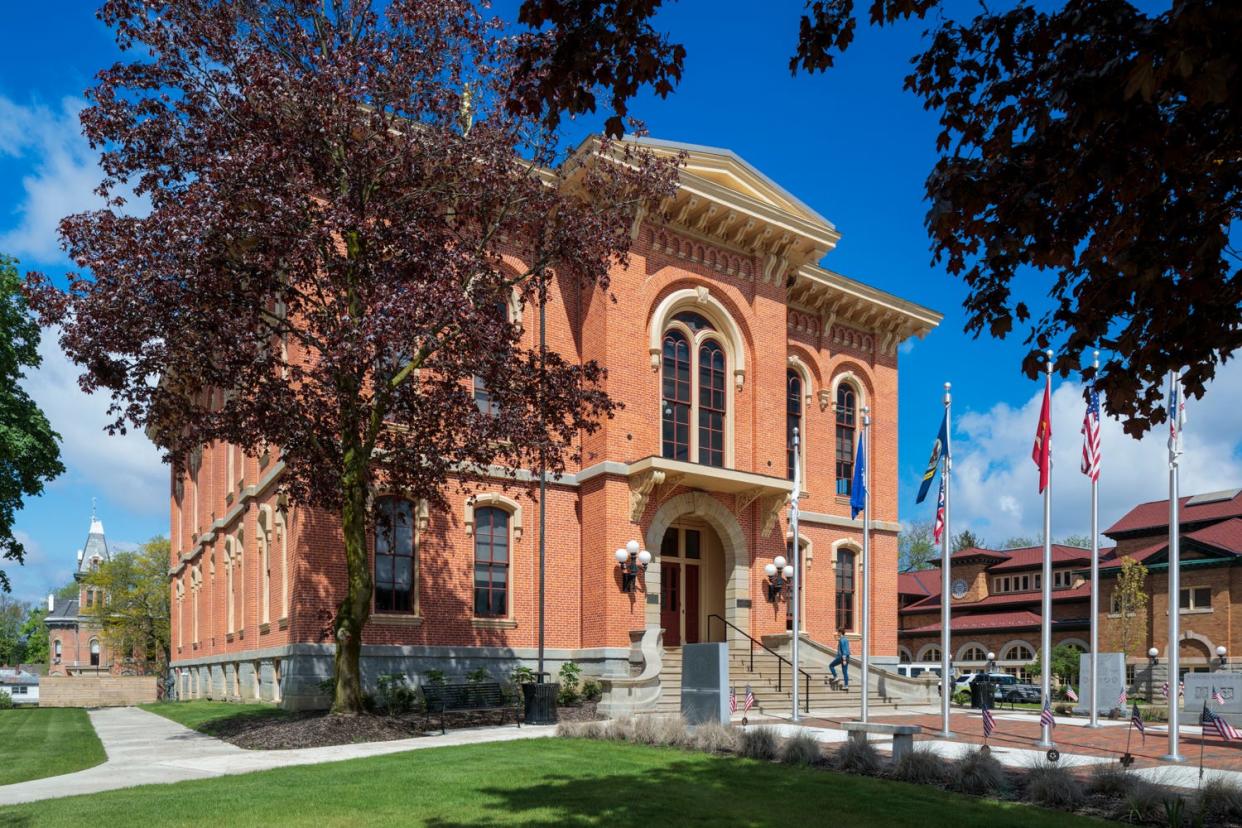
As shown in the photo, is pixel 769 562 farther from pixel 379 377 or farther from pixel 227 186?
pixel 227 186

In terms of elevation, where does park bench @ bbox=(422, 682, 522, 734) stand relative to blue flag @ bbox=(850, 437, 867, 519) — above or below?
below

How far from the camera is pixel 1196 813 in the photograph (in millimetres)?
9188

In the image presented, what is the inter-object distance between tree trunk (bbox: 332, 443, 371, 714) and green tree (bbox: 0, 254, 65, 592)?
17560 mm

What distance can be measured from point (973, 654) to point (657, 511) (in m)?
→ 32.9

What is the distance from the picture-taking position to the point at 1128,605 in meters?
43.5

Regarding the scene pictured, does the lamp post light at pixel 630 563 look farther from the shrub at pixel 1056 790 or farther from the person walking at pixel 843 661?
the shrub at pixel 1056 790

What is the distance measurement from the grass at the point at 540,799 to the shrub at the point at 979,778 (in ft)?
1.34

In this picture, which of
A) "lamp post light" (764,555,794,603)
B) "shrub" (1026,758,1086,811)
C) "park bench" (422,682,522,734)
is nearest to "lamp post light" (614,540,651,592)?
"park bench" (422,682,522,734)

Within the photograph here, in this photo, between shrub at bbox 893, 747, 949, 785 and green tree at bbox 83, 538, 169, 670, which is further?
green tree at bbox 83, 538, 169, 670

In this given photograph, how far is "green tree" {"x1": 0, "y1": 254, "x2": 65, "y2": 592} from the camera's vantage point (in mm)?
30016

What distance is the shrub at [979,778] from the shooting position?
11.1 metres

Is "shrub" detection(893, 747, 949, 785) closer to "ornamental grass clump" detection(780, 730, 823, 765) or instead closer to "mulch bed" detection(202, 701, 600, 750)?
"ornamental grass clump" detection(780, 730, 823, 765)

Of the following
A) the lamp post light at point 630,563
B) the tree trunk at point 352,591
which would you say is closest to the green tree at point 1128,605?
the lamp post light at point 630,563

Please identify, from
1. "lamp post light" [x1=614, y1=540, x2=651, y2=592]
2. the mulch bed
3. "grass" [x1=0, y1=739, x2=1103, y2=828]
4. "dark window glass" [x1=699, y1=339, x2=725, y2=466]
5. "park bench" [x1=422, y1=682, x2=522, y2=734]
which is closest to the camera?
"grass" [x1=0, y1=739, x2=1103, y2=828]
